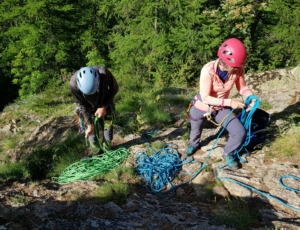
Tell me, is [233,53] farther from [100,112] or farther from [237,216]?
[100,112]

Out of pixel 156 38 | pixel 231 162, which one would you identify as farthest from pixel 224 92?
pixel 156 38

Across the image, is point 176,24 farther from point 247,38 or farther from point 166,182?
point 166,182

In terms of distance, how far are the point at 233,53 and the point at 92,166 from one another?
8.64 feet

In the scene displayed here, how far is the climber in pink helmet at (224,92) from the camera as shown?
11.3ft

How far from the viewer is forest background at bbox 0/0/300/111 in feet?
38.1

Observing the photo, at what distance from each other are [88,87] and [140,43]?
8905mm

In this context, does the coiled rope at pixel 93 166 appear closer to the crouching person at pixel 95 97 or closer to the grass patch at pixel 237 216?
the crouching person at pixel 95 97

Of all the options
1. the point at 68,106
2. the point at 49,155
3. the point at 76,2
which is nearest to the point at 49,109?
the point at 68,106

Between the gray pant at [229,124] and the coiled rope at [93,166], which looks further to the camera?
the coiled rope at [93,166]

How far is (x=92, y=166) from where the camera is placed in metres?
4.46

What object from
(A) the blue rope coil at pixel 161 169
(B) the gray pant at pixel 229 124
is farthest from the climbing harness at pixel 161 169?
(B) the gray pant at pixel 229 124

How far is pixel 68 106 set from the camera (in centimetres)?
940

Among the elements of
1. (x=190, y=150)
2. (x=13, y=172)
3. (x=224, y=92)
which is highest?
(x=224, y=92)

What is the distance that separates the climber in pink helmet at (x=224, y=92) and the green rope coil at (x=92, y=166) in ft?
4.34
